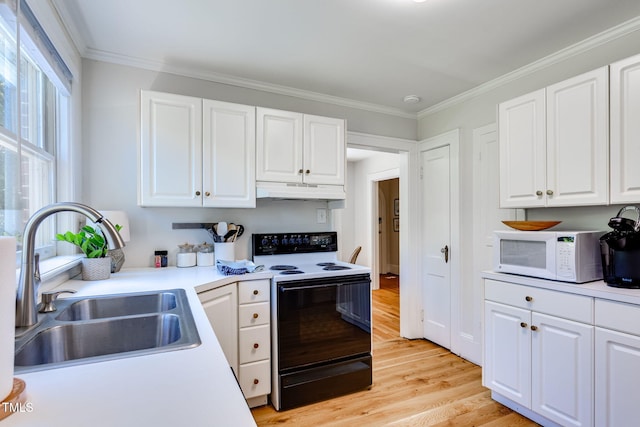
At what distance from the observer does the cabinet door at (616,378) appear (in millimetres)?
1503

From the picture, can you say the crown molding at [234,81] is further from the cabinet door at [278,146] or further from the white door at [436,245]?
the white door at [436,245]

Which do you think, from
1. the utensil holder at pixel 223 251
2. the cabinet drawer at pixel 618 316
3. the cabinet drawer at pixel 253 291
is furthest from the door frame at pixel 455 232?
the utensil holder at pixel 223 251

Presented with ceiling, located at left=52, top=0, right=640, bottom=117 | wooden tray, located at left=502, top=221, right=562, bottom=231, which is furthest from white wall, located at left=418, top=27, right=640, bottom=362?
wooden tray, located at left=502, top=221, right=562, bottom=231

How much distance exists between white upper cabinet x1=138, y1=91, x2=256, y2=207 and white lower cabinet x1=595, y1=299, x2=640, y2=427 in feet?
7.05

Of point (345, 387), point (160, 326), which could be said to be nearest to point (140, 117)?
point (160, 326)

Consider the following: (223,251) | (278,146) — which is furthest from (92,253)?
(278,146)

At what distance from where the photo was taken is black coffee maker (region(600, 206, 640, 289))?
1.60m

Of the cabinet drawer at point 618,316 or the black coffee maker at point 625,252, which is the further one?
the black coffee maker at point 625,252

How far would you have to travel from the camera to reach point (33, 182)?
1.75m

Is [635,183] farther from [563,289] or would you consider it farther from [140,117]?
[140,117]

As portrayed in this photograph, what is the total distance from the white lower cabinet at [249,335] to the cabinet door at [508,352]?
146cm

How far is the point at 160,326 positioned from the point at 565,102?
242 centimetres

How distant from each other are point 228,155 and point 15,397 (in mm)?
1858

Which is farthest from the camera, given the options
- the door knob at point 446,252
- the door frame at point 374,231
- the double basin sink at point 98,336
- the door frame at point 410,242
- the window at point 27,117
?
the door frame at point 374,231
